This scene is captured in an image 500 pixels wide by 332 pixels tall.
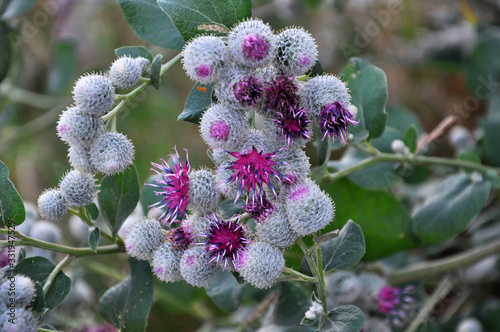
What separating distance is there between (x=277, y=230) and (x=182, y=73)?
3513 millimetres

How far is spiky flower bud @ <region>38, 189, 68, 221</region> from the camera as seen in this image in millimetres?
1562

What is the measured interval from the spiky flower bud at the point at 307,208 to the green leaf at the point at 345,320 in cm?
28

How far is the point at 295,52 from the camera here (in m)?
1.33

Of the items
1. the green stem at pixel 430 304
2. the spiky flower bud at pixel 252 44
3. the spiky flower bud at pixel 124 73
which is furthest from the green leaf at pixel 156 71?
the green stem at pixel 430 304

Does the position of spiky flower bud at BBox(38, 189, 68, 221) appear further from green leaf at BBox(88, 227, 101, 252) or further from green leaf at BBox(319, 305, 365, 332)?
green leaf at BBox(319, 305, 365, 332)

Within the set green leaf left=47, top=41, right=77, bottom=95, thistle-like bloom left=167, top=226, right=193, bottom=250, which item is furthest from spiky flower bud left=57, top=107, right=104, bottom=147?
green leaf left=47, top=41, right=77, bottom=95

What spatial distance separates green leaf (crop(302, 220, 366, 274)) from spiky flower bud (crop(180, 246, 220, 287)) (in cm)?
32

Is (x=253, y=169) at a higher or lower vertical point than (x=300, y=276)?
higher

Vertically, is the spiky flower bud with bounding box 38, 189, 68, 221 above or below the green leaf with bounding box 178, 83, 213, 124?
below

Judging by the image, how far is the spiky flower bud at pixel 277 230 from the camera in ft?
4.40

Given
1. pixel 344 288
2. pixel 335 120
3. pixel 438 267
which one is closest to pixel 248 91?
pixel 335 120

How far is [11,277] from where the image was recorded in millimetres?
1497

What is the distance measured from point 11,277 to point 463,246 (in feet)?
7.95

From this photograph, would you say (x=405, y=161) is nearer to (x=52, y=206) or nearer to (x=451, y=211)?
(x=451, y=211)
